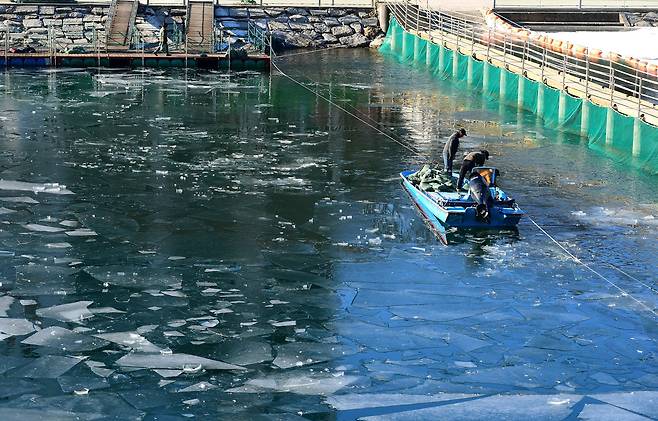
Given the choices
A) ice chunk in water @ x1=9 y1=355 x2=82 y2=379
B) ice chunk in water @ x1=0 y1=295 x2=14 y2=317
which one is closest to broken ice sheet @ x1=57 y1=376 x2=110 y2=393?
ice chunk in water @ x1=9 y1=355 x2=82 y2=379

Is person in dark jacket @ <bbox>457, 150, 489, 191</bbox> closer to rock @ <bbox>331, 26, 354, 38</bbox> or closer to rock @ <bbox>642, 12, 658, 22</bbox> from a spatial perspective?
rock @ <bbox>331, 26, 354, 38</bbox>

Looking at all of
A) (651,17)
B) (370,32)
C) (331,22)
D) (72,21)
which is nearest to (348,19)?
(331,22)

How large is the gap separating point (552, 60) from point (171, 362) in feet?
113

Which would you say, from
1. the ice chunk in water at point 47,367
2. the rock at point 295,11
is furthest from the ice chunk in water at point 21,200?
the rock at point 295,11

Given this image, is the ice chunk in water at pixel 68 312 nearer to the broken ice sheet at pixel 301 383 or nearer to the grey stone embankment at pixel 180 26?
the broken ice sheet at pixel 301 383

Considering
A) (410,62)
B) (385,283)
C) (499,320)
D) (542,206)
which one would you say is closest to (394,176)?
(542,206)

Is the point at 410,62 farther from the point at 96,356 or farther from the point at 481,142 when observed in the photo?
the point at 96,356

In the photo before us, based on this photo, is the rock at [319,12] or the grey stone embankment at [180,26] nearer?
the grey stone embankment at [180,26]

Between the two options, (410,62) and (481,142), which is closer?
(481,142)

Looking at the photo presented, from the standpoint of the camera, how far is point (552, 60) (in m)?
49.8

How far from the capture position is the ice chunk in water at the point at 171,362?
17.9 meters

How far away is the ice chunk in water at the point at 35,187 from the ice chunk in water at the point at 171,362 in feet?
38.6

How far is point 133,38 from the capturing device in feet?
192

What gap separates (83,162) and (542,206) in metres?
12.0
